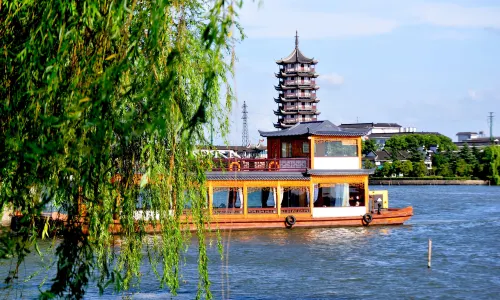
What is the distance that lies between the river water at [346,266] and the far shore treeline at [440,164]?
66993 millimetres

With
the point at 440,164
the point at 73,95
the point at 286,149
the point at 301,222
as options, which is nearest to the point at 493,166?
the point at 440,164

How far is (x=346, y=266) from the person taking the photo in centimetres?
2162

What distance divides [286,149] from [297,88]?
158 ft

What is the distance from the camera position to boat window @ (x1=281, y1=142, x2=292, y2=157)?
1185 inches

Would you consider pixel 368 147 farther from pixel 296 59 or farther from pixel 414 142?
pixel 296 59

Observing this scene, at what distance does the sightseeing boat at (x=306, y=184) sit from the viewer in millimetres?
27625

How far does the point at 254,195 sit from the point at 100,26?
48.3 m

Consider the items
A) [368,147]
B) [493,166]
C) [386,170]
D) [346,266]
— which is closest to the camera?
[346,266]

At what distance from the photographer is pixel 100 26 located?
5.76 meters

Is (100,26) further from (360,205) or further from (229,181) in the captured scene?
(360,205)

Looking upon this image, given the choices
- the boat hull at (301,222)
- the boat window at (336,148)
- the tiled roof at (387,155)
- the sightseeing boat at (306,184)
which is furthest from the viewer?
the tiled roof at (387,155)

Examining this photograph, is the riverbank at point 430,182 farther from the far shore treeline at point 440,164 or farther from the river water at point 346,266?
the river water at point 346,266

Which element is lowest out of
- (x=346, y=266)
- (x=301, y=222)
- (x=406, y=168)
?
(x=346, y=266)

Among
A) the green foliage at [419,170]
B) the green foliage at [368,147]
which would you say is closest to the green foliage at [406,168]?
the green foliage at [419,170]
